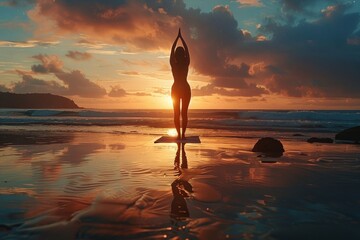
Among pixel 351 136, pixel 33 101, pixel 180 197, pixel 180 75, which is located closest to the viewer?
pixel 180 197

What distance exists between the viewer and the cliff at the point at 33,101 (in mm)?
141125

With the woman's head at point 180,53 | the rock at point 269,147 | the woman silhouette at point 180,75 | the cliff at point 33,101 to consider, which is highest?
the cliff at point 33,101

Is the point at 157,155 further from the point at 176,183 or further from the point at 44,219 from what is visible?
the point at 44,219

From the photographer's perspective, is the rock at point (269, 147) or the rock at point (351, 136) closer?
the rock at point (269, 147)

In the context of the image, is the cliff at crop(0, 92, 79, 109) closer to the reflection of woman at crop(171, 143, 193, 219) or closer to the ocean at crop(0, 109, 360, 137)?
the ocean at crop(0, 109, 360, 137)

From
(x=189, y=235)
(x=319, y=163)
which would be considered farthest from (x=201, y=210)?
(x=319, y=163)

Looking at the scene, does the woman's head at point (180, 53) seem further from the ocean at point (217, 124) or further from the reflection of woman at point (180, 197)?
the ocean at point (217, 124)

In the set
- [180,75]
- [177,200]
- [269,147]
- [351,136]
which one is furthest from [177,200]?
[351,136]

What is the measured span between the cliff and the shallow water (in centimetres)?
14691

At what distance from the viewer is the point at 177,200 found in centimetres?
519

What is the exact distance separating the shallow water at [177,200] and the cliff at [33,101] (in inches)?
5784

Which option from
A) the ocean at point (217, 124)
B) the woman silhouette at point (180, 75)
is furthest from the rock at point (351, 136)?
the woman silhouette at point (180, 75)

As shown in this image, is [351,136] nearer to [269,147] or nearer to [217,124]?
[269,147]

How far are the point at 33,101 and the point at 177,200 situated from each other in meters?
154
